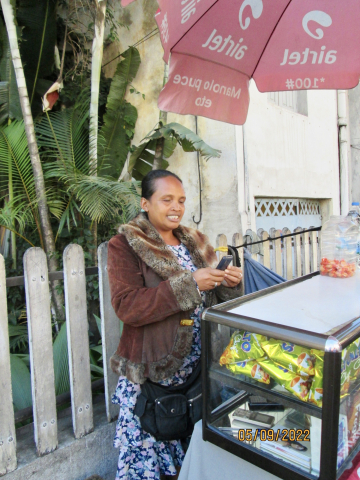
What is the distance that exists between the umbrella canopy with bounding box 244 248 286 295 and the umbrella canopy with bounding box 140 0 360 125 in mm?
1161

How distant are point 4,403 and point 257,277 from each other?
6.15ft

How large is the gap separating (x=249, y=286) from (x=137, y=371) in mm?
1307

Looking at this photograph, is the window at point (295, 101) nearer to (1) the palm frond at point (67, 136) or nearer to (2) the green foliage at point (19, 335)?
(1) the palm frond at point (67, 136)

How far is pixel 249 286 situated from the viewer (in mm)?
Answer: 2854

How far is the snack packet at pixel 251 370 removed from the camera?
133 centimetres

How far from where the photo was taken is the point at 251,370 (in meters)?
1.36

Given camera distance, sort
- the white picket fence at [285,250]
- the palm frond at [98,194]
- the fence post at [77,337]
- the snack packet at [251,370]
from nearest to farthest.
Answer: the snack packet at [251,370] → the fence post at [77,337] → the white picket fence at [285,250] → the palm frond at [98,194]

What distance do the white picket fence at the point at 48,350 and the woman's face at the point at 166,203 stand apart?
20.6 inches

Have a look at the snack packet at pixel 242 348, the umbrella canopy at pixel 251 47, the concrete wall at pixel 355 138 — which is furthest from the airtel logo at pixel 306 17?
the concrete wall at pixel 355 138

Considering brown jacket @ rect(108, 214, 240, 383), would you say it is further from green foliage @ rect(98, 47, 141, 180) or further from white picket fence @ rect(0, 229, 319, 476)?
green foliage @ rect(98, 47, 141, 180)

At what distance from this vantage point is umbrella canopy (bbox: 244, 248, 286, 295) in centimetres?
276

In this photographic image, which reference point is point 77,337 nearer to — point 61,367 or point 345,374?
point 61,367

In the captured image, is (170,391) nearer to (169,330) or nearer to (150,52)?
(169,330)

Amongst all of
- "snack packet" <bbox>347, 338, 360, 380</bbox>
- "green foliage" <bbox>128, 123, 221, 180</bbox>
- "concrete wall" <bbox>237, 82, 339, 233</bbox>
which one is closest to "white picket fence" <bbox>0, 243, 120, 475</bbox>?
"snack packet" <bbox>347, 338, 360, 380</bbox>
